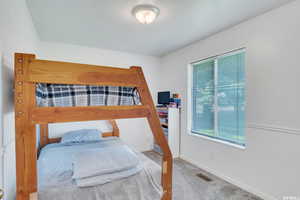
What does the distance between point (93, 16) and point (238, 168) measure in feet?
9.80

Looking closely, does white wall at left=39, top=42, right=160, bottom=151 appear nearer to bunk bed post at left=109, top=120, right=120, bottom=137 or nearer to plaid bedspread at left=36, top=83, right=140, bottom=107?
bunk bed post at left=109, top=120, right=120, bottom=137

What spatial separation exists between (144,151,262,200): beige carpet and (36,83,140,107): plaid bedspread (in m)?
1.64

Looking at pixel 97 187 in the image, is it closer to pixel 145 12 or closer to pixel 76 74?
pixel 76 74

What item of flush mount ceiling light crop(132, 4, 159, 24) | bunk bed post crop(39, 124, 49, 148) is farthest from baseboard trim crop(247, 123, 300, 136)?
bunk bed post crop(39, 124, 49, 148)

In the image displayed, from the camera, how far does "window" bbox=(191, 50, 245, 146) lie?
2.37 metres

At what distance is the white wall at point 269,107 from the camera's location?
1.75m

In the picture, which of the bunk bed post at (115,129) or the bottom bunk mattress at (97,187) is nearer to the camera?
the bottom bunk mattress at (97,187)

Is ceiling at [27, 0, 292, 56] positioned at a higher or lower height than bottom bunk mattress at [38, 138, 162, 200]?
higher

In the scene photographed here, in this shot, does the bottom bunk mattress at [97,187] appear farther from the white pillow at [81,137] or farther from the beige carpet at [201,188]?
the white pillow at [81,137]

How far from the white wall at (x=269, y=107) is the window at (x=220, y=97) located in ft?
0.55

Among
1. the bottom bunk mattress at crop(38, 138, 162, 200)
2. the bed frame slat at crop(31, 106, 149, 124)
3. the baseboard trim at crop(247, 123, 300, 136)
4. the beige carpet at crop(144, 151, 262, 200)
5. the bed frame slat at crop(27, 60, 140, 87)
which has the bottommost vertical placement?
the beige carpet at crop(144, 151, 262, 200)

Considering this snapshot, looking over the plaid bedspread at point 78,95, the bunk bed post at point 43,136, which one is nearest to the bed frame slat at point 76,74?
the plaid bedspread at point 78,95

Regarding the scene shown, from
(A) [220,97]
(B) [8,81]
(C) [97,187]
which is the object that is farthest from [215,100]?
(B) [8,81]

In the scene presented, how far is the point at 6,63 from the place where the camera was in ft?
3.72
